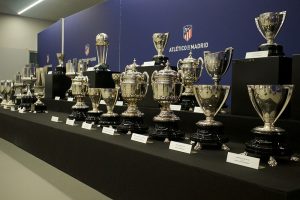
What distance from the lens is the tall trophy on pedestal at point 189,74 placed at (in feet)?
6.76

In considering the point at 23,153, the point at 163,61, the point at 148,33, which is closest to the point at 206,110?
the point at 163,61

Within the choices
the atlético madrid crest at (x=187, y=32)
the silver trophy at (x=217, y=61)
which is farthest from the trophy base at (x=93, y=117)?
the atlético madrid crest at (x=187, y=32)

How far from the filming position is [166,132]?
5.26 ft

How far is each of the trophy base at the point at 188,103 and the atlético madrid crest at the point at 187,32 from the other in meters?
1.56

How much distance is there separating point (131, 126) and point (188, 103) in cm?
44

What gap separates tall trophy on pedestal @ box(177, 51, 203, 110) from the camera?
2.06 meters

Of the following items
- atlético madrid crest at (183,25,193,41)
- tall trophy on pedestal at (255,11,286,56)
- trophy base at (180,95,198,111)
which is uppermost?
atlético madrid crest at (183,25,193,41)

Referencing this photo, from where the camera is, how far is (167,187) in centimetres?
120

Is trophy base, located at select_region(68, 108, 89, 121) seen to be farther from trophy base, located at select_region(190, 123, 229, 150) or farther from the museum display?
trophy base, located at select_region(190, 123, 229, 150)

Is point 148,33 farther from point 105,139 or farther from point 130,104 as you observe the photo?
point 105,139

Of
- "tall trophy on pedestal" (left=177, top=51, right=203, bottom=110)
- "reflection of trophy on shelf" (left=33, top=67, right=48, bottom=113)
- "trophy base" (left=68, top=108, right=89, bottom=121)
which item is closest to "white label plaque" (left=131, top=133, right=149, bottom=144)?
"tall trophy on pedestal" (left=177, top=51, right=203, bottom=110)

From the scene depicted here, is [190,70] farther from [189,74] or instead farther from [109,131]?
[109,131]

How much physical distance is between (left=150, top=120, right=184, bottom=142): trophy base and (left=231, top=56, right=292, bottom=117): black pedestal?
0.30 m

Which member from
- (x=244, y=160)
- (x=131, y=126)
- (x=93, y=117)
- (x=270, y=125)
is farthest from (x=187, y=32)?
(x=244, y=160)
